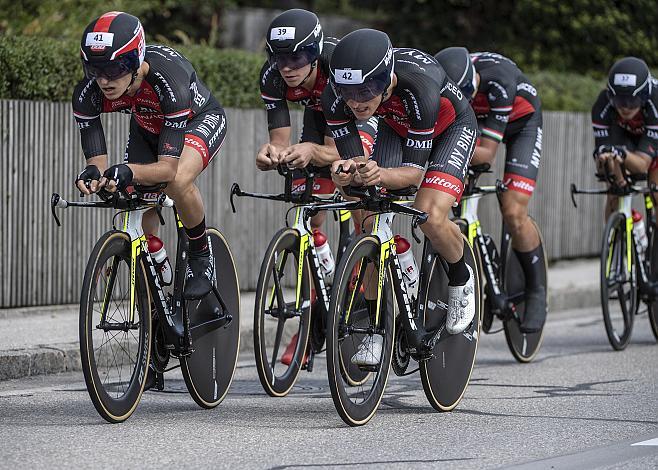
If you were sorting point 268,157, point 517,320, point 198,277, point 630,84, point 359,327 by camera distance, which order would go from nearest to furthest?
point 359,327 → point 198,277 → point 268,157 → point 517,320 → point 630,84

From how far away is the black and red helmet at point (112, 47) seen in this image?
6625 mm

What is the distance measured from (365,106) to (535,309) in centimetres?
336

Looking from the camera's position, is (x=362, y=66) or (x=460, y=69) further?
(x=460, y=69)

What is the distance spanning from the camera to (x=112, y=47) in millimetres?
Answer: 6621

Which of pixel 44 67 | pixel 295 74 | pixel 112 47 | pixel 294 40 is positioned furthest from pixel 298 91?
pixel 44 67

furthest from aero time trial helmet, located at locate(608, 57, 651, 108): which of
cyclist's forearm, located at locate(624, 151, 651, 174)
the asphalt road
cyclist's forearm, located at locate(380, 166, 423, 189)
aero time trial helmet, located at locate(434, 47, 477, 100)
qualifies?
cyclist's forearm, located at locate(380, 166, 423, 189)

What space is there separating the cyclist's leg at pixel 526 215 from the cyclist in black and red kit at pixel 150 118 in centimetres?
280

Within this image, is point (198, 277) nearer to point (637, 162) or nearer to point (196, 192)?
point (196, 192)

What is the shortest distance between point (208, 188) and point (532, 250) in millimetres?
3874

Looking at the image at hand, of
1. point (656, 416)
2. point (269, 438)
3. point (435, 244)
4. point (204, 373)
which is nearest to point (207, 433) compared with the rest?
point (269, 438)

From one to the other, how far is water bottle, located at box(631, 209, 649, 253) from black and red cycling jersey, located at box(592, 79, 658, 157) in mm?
474

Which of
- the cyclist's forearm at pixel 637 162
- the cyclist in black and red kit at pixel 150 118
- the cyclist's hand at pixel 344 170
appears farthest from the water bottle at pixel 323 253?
the cyclist's forearm at pixel 637 162

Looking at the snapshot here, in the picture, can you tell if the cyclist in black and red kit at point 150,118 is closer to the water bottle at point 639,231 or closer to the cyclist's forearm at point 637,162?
the cyclist's forearm at point 637,162

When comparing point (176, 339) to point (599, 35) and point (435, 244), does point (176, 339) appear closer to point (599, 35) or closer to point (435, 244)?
point (435, 244)
